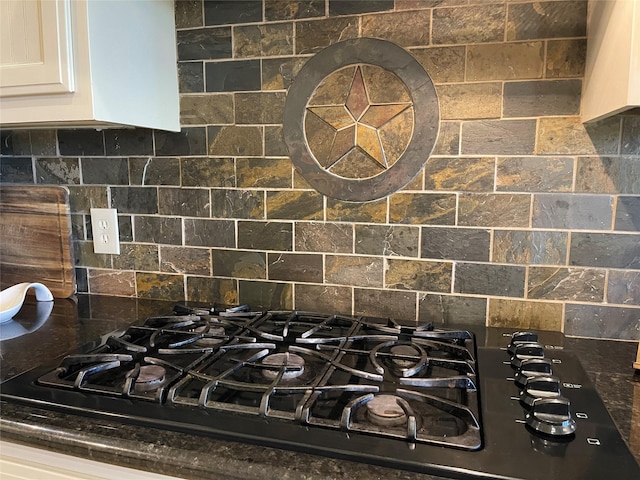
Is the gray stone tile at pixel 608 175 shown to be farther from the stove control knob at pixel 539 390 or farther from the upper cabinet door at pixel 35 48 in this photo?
the upper cabinet door at pixel 35 48

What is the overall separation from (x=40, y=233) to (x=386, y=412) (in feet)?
4.11

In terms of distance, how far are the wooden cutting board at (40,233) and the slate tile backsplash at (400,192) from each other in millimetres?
52

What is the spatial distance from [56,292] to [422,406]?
1.22 metres

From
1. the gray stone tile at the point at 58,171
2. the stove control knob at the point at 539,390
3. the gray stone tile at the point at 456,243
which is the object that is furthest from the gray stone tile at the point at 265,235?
the stove control knob at the point at 539,390

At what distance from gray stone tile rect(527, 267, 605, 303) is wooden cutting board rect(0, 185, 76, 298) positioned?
4.39ft

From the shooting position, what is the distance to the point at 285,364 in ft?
3.19

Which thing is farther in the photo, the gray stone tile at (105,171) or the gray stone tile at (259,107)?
the gray stone tile at (105,171)

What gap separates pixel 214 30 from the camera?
1.33 m

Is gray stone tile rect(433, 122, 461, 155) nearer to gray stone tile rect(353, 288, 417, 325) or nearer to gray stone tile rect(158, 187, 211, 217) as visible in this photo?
gray stone tile rect(353, 288, 417, 325)

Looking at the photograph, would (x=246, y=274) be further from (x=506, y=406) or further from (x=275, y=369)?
(x=506, y=406)

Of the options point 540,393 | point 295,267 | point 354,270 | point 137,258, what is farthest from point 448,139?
point 137,258

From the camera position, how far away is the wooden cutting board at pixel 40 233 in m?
1.51

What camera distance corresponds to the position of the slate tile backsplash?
1.12 meters

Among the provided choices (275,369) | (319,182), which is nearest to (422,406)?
(275,369)
